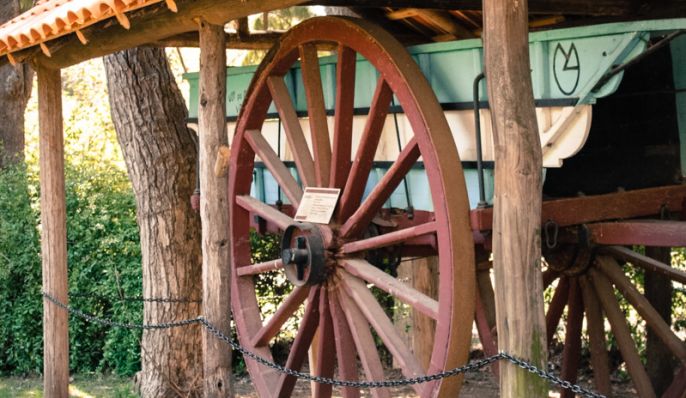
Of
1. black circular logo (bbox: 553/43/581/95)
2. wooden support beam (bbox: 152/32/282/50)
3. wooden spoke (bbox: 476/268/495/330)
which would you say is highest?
wooden support beam (bbox: 152/32/282/50)

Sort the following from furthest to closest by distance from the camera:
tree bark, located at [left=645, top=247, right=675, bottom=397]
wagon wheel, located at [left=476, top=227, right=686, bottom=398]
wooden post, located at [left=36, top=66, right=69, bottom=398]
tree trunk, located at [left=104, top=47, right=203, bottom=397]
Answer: tree trunk, located at [left=104, top=47, right=203, bottom=397], wooden post, located at [left=36, top=66, right=69, bottom=398], tree bark, located at [left=645, top=247, right=675, bottom=397], wagon wheel, located at [left=476, top=227, right=686, bottom=398]

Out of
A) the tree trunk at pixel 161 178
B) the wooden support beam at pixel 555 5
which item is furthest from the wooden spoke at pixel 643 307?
the tree trunk at pixel 161 178

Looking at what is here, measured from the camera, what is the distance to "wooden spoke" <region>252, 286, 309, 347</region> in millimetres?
6207

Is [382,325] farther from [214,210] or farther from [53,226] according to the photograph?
[53,226]

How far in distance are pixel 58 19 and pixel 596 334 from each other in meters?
3.78

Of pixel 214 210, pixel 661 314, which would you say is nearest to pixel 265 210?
pixel 214 210

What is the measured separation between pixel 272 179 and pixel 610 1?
2406mm

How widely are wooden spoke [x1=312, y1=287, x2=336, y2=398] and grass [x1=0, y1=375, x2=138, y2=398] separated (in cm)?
314

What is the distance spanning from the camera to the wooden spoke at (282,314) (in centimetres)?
621

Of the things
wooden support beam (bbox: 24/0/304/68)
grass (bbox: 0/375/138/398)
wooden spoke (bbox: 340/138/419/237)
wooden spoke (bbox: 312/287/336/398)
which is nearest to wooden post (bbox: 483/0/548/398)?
wooden spoke (bbox: 340/138/419/237)

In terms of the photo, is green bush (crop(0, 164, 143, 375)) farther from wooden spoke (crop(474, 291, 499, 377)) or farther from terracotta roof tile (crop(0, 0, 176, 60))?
wooden spoke (crop(474, 291, 499, 377))

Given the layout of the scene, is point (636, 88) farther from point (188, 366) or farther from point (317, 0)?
point (188, 366)

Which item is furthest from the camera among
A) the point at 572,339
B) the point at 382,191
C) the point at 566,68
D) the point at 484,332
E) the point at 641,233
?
the point at 572,339

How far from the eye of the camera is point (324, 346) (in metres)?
5.98
